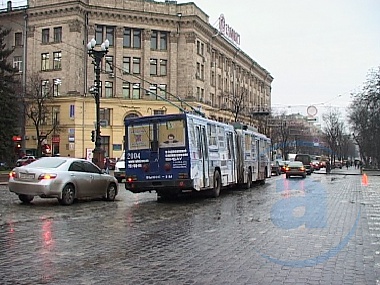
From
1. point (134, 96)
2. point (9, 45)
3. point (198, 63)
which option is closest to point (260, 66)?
point (198, 63)

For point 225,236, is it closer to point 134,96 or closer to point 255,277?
point 255,277

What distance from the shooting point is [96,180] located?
1786 cm

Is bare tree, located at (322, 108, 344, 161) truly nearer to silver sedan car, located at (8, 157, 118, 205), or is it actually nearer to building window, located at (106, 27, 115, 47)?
building window, located at (106, 27, 115, 47)

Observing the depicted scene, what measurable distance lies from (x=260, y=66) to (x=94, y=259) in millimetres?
97750

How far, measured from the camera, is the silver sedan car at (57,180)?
1555 cm

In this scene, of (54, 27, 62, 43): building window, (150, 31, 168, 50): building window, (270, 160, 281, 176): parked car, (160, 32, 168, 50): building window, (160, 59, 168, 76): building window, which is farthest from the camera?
(160, 32, 168, 50): building window

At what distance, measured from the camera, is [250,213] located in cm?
1511

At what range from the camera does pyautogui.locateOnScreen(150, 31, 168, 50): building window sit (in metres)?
65.9

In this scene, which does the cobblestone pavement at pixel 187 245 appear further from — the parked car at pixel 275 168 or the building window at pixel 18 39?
the building window at pixel 18 39

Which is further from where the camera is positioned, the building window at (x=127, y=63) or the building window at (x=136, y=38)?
the building window at (x=136, y=38)

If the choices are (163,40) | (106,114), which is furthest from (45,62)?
(163,40)

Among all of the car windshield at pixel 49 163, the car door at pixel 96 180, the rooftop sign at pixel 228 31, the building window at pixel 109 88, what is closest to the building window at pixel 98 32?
the building window at pixel 109 88

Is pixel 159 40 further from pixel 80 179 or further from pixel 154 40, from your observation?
pixel 80 179

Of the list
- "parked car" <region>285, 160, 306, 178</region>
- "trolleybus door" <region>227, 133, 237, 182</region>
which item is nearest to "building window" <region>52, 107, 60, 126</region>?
"parked car" <region>285, 160, 306, 178</region>
